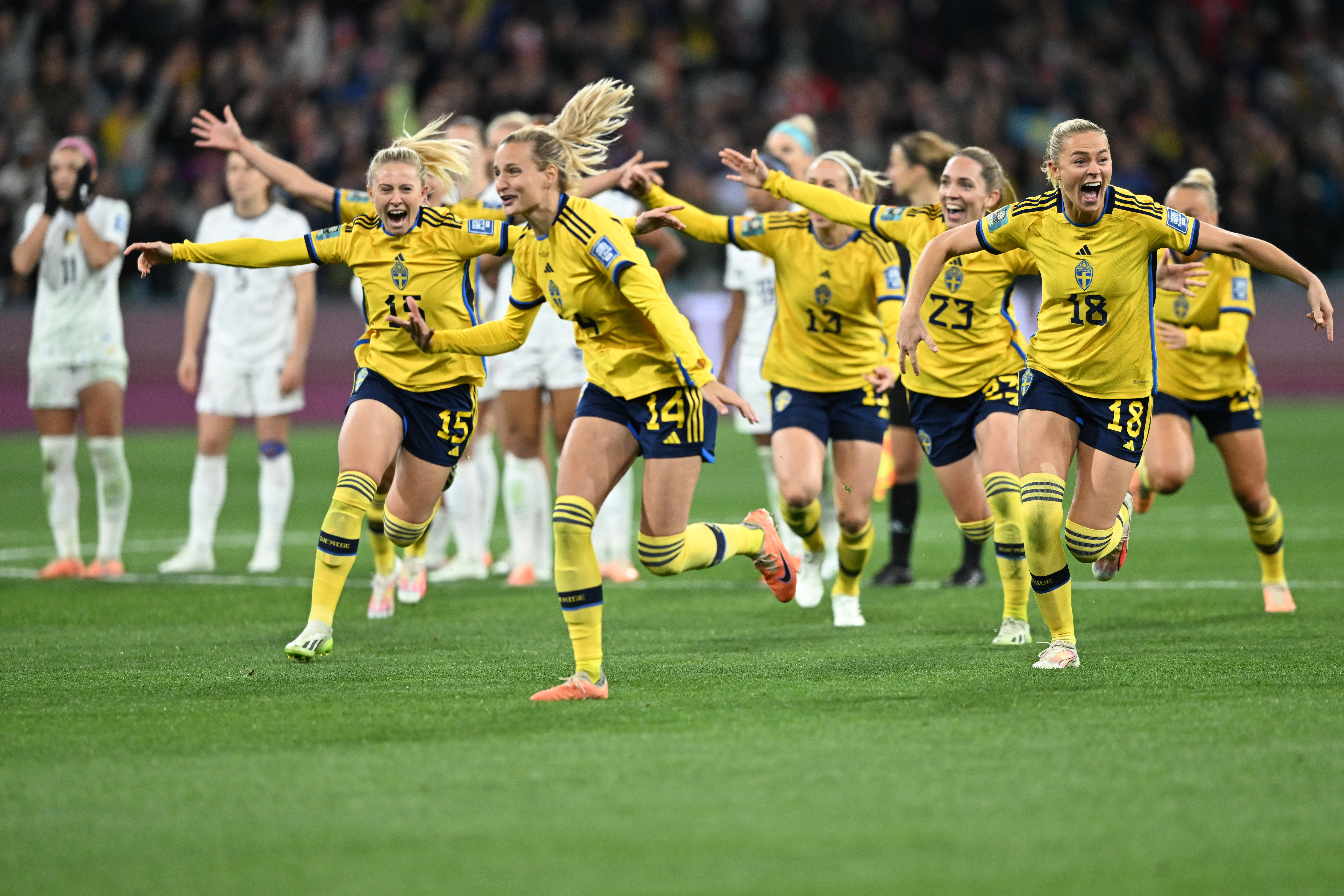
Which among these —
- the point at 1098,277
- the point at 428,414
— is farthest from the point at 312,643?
the point at 1098,277

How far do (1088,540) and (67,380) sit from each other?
688cm

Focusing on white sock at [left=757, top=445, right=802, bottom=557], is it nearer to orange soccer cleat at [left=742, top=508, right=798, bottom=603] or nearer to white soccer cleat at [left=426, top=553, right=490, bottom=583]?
orange soccer cleat at [left=742, top=508, right=798, bottom=603]

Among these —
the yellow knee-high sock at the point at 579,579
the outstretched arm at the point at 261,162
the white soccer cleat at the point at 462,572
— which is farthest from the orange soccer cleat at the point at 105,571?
the yellow knee-high sock at the point at 579,579

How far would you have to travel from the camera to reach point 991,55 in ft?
80.4

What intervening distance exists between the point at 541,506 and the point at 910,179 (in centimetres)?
318

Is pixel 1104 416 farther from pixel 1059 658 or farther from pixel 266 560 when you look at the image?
pixel 266 560

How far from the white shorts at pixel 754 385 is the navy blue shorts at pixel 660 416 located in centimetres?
363

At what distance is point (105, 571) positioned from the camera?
34.5 ft

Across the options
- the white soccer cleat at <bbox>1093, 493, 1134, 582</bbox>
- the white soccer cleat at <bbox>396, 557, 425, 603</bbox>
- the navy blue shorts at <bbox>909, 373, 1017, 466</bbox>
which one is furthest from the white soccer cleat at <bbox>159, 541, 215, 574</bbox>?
the white soccer cleat at <bbox>1093, 493, 1134, 582</bbox>

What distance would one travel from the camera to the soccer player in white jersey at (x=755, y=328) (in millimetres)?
10172

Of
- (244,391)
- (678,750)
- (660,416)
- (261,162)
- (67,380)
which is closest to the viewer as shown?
(678,750)

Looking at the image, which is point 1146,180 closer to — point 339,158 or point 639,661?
point 339,158

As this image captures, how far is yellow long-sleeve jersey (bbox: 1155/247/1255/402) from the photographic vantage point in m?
8.55

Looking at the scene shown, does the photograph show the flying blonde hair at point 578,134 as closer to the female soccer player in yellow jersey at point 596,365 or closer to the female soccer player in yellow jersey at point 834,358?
the female soccer player in yellow jersey at point 596,365
